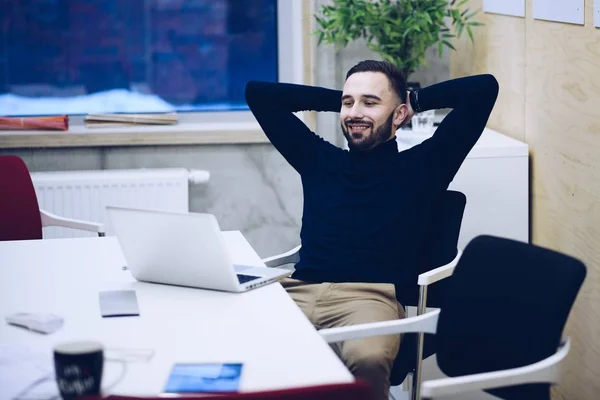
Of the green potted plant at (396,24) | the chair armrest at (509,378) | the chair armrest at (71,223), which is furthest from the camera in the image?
the green potted plant at (396,24)

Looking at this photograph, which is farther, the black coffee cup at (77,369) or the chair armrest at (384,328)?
the chair armrest at (384,328)

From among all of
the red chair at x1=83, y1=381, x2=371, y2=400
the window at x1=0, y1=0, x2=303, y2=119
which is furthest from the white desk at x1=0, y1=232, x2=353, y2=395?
the window at x1=0, y1=0, x2=303, y2=119

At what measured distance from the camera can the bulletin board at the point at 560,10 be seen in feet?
9.34

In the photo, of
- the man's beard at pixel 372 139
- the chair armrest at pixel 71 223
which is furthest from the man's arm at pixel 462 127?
the chair armrest at pixel 71 223

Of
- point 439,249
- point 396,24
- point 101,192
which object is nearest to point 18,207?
point 101,192

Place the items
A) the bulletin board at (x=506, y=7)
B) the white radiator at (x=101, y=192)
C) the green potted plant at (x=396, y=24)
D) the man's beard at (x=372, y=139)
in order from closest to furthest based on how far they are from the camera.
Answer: the man's beard at (x=372, y=139) → the bulletin board at (x=506, y=7) → the green potted plant at (x=396, y=24) → the white radiator at (x=101, y=192)

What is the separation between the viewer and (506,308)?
2.00 metres

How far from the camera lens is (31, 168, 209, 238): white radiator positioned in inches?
155

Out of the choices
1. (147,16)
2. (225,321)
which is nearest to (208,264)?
(225,321)

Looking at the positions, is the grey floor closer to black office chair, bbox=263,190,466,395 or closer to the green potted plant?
black office chair, bbox=263,190,466,395

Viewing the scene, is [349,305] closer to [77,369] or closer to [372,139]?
[372,139]

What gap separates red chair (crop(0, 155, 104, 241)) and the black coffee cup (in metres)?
1.76

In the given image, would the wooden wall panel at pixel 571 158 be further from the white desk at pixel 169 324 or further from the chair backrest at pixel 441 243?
the white desk at pixel 169 324

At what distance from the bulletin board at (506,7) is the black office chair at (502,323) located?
1.58m
